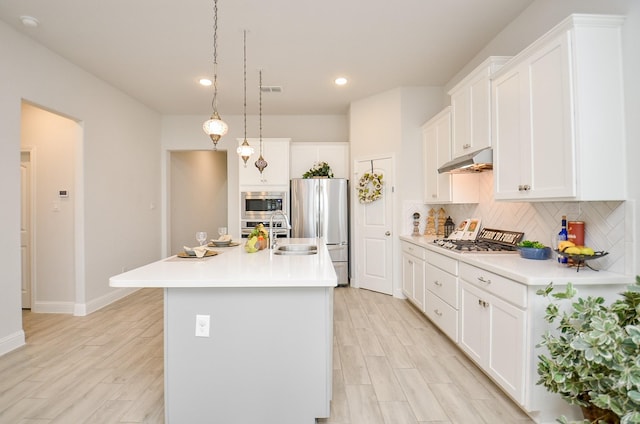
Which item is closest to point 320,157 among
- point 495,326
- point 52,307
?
point 495,326

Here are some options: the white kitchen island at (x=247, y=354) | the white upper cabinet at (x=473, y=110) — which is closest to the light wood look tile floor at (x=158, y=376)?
the white kitchen island at (x=247, y=354)

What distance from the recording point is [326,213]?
4.95m

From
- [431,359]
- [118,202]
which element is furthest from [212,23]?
[431,359]

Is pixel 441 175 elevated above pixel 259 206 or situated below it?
above

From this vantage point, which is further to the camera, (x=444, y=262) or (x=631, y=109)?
(x=444, y=262)

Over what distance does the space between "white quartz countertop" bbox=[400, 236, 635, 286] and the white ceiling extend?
2.08 metres

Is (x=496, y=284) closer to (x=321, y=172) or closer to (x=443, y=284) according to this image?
(x=443, y=284)

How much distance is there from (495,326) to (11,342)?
156 inches

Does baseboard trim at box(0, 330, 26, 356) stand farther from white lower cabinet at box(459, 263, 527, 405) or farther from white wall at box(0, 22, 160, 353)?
white lower cabinet at box(459, 263, 527, 405)

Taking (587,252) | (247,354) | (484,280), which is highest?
(587,252)

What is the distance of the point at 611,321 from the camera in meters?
1.31

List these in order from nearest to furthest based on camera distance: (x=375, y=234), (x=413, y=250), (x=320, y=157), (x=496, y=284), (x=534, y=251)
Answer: (x=496, y=284), (x=534, y=251), (x=413, y=250), (x=375, y=234), (x=320, y=157)

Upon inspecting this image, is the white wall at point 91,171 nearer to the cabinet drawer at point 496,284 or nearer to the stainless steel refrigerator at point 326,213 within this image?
the stainless steel refrigerator at point 326,213

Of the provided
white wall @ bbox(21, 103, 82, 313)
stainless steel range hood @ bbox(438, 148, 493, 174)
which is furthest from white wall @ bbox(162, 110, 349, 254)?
stainless steel range hood @ bbox(438, 148, 493, 174)
